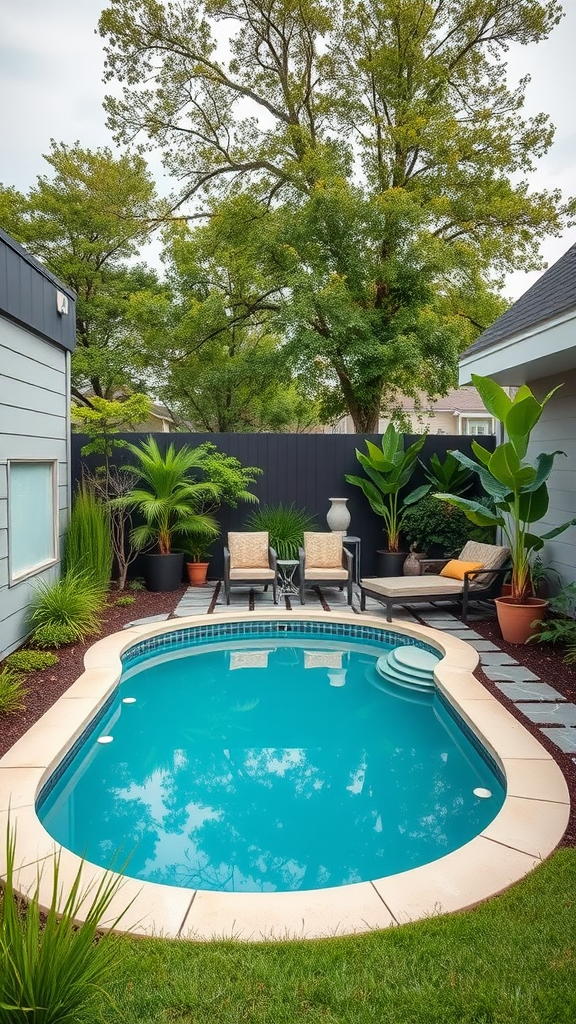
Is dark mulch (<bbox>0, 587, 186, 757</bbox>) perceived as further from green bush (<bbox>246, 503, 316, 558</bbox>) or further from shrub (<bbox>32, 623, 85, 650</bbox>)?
green bush (<bbox>246, 503, 316, 558</bbox>)

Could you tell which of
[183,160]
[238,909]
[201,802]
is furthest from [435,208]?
[238,909]

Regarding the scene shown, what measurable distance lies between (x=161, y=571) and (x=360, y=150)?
11.7 m

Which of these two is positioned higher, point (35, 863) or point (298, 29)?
point (298, 29)

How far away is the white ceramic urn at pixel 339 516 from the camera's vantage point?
985cm

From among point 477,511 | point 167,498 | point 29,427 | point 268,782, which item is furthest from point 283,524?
point 268,782

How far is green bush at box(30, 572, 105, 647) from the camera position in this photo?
638 centimetres

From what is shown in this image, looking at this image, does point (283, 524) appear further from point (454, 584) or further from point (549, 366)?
point (549, 366)

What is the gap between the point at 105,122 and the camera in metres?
16.5


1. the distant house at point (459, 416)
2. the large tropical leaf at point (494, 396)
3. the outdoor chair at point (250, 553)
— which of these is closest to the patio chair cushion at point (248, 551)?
the outdoor chair at point (250, 553)

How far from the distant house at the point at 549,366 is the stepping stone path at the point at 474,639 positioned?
5.13 feet

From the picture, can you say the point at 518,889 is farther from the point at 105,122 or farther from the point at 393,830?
the point at 105,122

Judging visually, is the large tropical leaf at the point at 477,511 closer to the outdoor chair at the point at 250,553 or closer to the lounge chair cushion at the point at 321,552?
the lounge chair cushion at the point at 321,552

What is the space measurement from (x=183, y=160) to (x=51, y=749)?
16.8 m

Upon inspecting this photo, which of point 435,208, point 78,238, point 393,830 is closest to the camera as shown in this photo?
point 393,830
